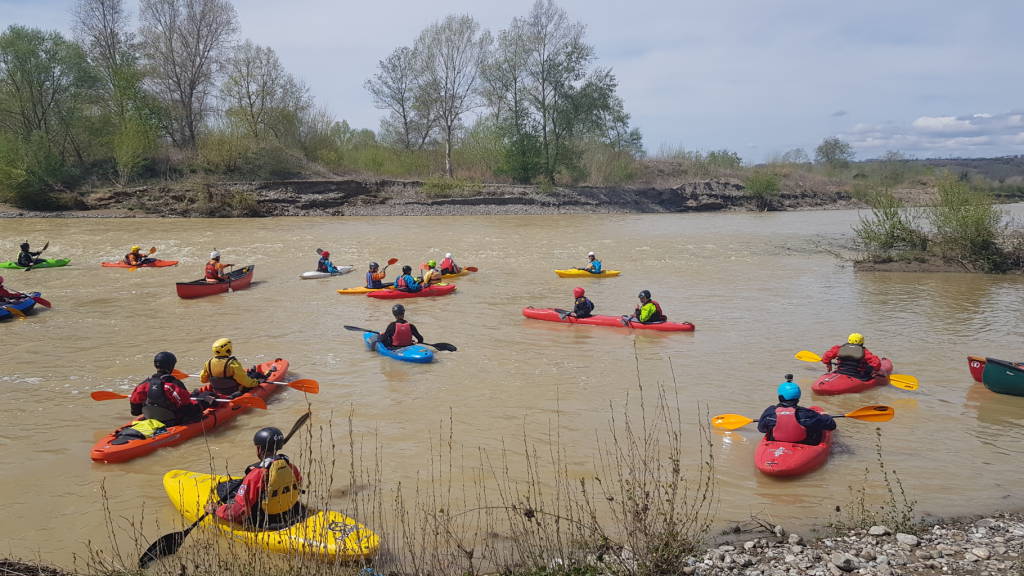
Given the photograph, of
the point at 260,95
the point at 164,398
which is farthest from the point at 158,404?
the point at 260,95

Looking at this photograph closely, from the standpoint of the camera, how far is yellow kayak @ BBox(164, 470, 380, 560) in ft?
13.4

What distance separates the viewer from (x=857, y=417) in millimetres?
7168

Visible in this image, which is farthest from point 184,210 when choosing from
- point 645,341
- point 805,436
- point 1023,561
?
point 1023,561

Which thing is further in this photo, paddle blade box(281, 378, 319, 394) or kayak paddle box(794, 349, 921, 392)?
kayak paddle box(794, 349, 921, 392)

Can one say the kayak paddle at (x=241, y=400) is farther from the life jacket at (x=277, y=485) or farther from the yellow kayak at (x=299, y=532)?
the life jacket at (x=277, y=485)

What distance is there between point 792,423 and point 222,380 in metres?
6.35

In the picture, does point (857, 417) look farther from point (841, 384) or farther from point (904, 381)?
point (904, 381)

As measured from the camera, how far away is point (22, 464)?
650 cm

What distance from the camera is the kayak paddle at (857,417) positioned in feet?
23.1

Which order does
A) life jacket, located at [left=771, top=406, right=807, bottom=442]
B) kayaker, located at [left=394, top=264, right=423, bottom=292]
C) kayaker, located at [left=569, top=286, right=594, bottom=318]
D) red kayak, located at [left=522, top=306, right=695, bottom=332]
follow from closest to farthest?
life jacket, located at [left=771, top=406, right=807, bottom=442], red kayak, located at [left=522, top=306, right=695, bottom=332], kayaker, located at [left=569, top=286, right=594, bottom=318], kayaker, located at [left=394, top=264, right=423, bottom=292]

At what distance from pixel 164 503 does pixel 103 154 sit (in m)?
35.1

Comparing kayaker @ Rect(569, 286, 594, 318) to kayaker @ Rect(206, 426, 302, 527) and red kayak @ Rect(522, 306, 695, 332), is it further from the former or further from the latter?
kayaker @ Rect(206, 426, 302, 527)

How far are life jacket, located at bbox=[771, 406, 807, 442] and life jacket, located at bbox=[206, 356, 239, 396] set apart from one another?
6.11m

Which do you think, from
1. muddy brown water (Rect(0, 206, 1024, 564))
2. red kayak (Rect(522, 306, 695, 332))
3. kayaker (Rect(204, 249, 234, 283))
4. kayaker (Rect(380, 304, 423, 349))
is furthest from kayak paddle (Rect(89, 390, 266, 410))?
kayaker (Rect(204, 249, 234, 283))
